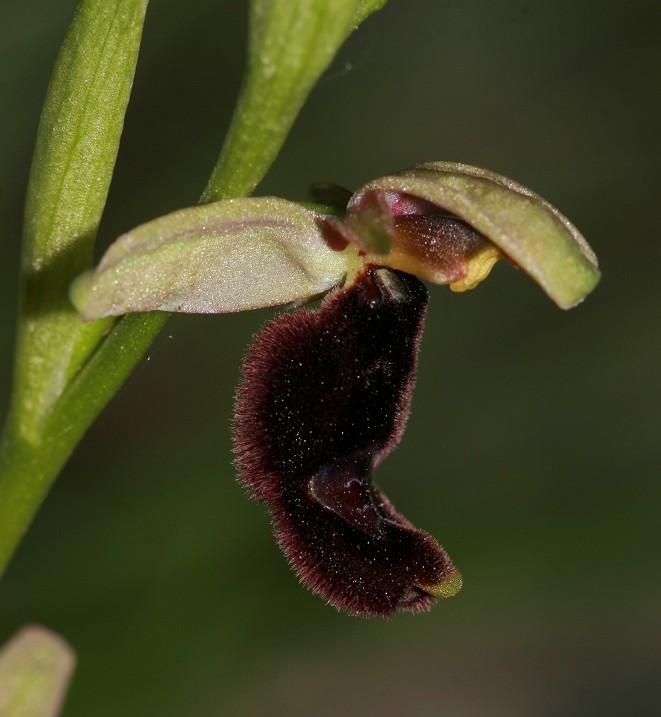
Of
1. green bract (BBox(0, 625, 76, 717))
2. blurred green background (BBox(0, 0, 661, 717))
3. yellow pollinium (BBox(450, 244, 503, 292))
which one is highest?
yellow pollinium (BBox(450, 244, 503, 292))

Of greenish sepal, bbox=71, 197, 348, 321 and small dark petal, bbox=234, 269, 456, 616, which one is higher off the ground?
greenish sepal, bbox=71, 197, 348, 321

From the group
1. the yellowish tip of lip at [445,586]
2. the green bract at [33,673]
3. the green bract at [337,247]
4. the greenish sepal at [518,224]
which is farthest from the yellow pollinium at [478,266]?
the green bract at [33,673]

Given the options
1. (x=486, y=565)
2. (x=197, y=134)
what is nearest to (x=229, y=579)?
(x=486, y=565)

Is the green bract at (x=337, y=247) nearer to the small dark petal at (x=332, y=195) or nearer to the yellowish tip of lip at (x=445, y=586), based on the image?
the small dark petal at (x=332, y=195)

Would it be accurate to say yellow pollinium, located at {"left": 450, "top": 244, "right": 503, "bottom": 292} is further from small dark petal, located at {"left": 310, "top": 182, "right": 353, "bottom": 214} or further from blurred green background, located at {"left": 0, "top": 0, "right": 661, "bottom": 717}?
blurred green background, located at {"left": 0, "top": 0, "right": 661, "bottom": 717}

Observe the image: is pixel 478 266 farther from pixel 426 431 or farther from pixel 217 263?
pixel 426 431

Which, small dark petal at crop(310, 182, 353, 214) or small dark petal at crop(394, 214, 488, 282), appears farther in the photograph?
small dark petal at crop(310, 182, 353, 214)

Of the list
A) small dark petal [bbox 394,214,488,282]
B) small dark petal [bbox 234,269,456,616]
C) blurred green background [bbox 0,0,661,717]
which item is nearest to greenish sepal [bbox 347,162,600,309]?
small dark petal [bbox 394,214,488,282]

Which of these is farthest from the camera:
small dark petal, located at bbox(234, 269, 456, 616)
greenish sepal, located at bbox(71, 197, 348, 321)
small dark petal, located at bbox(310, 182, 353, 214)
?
small dark petal, located at bbox(310, 182, 353, 214)

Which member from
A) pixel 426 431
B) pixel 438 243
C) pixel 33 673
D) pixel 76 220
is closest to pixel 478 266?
pixel 438 243

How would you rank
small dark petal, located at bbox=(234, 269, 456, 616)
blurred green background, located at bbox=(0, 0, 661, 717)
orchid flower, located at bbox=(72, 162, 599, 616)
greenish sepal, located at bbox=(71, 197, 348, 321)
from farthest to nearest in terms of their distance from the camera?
blurred green background, located at bbox=(0, 0, 661, 717)
small dark petal, located at bbox=(234, 269, 456, 616)
orchid flower, located at bbox=(72, 162, 599, 616)
greenish sepal, located at bbox=(71, 197, 348, 321)
